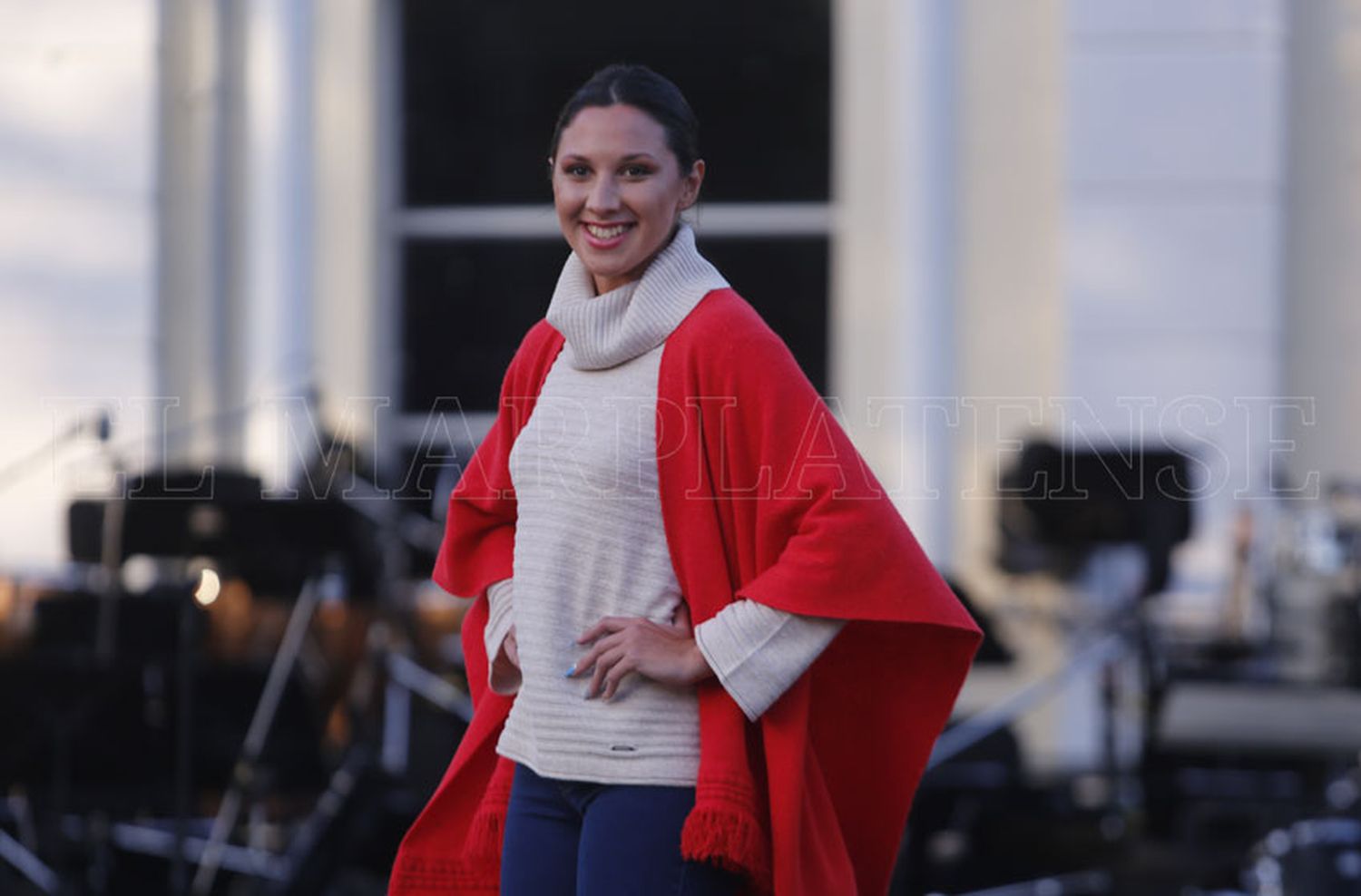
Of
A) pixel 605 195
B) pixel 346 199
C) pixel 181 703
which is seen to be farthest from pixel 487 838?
pixel 346 199

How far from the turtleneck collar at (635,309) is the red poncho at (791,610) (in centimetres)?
3

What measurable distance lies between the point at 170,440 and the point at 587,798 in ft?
18.6

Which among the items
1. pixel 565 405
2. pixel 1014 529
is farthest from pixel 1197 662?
pixel 565 405

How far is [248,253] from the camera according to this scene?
25.1 feet

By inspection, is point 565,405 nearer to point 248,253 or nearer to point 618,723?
point 618,723

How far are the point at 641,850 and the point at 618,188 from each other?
2.55ft

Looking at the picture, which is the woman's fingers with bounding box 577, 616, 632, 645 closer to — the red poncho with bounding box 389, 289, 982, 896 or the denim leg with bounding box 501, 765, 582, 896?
the red poncho with bounding box 389, 289, 982, 896

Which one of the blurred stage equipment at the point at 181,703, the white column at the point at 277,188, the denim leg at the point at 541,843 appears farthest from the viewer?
the white column at the point at 277,188

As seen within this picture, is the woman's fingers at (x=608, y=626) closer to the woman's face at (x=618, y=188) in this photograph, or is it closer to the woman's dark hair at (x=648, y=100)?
the woman's face at (x=618, y=188)

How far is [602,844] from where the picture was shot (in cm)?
205

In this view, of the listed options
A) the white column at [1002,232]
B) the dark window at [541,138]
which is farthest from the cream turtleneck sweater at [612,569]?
the dark window at [541,138]

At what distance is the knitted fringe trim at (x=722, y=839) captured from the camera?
2.00 meters

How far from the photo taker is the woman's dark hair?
2.17m

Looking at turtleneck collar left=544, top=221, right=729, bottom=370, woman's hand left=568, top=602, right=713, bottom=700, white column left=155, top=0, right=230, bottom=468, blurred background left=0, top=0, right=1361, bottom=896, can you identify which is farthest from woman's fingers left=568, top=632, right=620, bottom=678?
white column left=155, top=0, right=230, bottom=468
